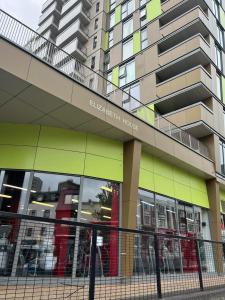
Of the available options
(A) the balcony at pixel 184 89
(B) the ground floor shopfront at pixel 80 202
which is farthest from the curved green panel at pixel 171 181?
(A) the balcony at pixel 184 89

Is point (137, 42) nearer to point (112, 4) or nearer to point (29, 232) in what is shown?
point (112, 4)

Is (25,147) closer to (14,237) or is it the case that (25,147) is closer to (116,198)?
(116,198)

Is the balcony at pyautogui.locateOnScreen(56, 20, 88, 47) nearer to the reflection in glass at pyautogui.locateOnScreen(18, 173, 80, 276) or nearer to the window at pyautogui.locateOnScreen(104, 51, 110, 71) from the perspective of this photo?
A: the window at pyautogui.locateOnScreen(104, 51, 110, 71)

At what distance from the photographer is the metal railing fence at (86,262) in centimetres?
418

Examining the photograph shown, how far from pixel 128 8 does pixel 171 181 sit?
1799 cm

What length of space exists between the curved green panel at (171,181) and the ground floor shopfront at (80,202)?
0.04 meters

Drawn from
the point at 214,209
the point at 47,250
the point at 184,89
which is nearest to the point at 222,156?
the point at 214,209

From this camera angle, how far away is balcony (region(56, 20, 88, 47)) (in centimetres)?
3027

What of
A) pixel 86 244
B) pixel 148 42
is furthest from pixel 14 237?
pixel 148 42

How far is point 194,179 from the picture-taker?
53.0 ft

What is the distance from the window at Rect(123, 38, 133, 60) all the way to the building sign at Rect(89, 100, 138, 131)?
494 inches

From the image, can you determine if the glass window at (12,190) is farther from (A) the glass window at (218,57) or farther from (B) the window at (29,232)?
(A) the glass window at (218,57)

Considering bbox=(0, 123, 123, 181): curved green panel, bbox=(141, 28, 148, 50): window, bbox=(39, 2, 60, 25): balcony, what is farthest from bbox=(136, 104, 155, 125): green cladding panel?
bbox=(39, 2, 60, 25): balcony

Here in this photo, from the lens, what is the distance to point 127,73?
2212 cm
